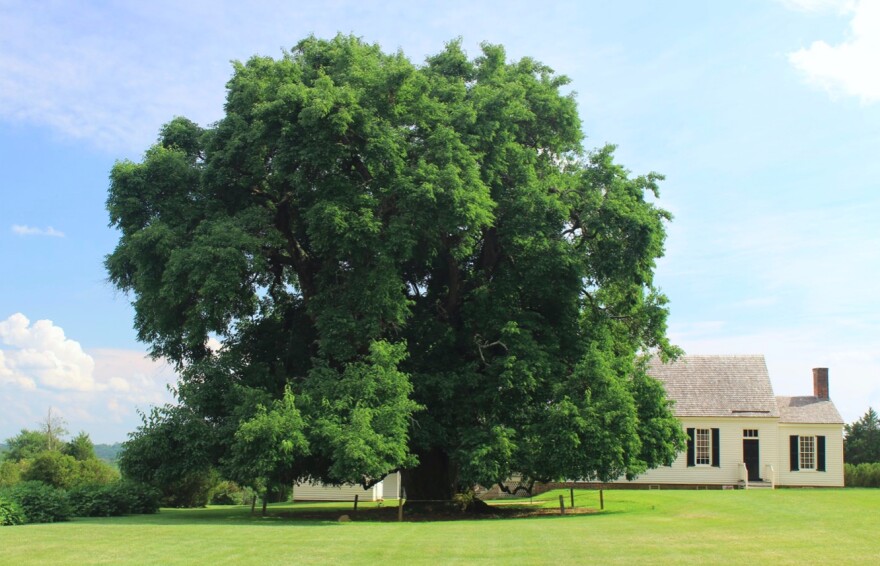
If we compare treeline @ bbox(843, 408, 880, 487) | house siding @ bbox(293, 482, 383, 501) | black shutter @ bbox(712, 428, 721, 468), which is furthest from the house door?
house siding @ bbox(293, 482, 383, 501)

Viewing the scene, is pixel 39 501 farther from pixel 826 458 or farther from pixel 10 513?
pixel 826 458

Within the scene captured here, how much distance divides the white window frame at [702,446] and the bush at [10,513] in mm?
29646

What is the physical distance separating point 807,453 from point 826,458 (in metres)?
0.87

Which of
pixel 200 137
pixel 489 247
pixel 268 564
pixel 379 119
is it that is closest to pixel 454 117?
pixel 379 119

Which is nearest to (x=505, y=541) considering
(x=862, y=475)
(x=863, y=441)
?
(x=862, y=475)

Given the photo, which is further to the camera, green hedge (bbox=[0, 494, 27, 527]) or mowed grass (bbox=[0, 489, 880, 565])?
green hedge (bbox=[0, 494, 27, 527])

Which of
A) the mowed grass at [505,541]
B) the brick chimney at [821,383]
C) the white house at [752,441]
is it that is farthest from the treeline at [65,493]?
the brick chimney at [821,383]

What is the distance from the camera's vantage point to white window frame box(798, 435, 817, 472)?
41.4m

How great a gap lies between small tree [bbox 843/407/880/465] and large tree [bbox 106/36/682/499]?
28.8 m

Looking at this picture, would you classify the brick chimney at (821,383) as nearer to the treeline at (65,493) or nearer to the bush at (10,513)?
the treeline at (65,493)

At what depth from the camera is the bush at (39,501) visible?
82.7ft

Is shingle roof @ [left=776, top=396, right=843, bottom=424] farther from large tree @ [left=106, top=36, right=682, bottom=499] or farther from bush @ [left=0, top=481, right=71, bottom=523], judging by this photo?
bush @ [left=0, top=481, right=71, bottom=523]

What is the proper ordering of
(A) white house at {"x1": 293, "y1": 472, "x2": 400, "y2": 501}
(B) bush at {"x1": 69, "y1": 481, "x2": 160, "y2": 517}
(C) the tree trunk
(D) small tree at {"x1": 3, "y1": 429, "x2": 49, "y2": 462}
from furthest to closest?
(D) small tree at {"x1": 3, "y1": 429, "x2": 49, "y2": 462}
(A) white house at {"x1": 293, "y1": 472, "x2": 400, "y2": 501}
(C) the tree trunk
(B) bush at {"x1": 69, "y1": 481, "x2": 160, "y2": 517}

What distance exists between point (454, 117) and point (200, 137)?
8.87m
